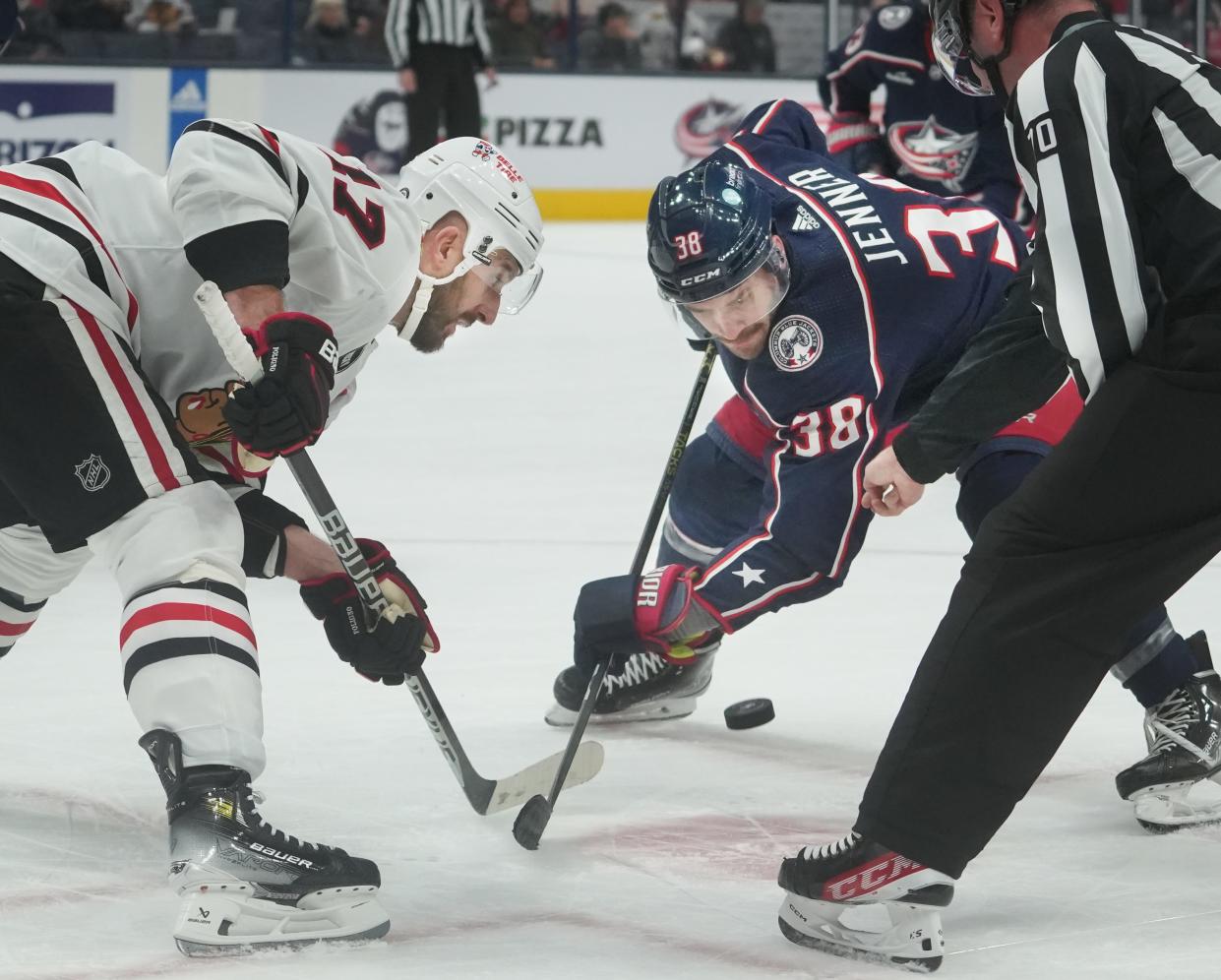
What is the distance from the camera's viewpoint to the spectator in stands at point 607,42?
399 inches

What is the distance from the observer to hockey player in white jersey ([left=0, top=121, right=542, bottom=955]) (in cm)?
170

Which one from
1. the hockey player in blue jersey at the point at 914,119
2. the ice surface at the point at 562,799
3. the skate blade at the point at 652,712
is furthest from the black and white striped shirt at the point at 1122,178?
the hockey player in blue jersey at the point at 914,119

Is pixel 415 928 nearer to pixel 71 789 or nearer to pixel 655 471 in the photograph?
pixel 71 789

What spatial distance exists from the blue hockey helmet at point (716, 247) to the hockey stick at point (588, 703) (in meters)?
0.38

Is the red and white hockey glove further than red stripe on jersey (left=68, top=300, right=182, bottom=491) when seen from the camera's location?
Yes

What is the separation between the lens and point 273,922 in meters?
1.71

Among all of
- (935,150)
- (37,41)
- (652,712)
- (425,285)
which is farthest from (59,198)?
(37,41)

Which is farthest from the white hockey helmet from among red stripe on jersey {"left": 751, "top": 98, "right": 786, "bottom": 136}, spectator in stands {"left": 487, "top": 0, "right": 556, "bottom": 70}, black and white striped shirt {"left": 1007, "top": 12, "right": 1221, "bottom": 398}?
spectator in stands {"left": 487, "top": 0, "right": 556, "bottom": 70}

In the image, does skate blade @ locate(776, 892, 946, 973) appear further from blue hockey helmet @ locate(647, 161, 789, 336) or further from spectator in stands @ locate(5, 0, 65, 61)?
spectator in stands @ locate(5, 0, 65, 61)

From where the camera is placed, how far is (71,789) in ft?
7.29

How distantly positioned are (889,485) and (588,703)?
21.6 inches

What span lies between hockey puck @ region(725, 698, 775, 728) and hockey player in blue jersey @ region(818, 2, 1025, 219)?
2093 mm

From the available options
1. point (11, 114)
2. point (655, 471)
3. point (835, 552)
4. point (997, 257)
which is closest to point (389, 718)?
point (835, 552)

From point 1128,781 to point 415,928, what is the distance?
904 mm
